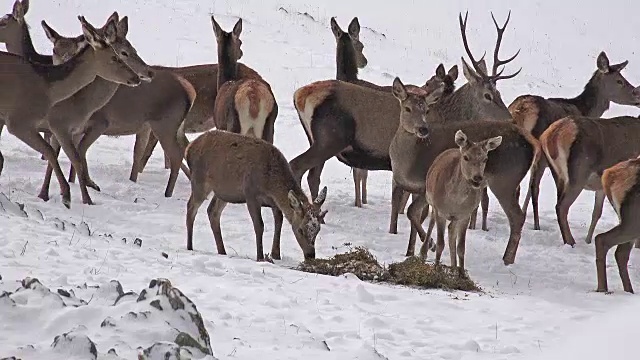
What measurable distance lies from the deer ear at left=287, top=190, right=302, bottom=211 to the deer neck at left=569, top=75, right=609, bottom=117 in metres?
6.38

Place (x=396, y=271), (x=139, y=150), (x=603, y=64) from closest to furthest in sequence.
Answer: (x=396, y=271)
(x=139, y=150)
(x=603, y=64)

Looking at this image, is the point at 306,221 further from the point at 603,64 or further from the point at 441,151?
the point at 603,64

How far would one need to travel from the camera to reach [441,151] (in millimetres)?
10609

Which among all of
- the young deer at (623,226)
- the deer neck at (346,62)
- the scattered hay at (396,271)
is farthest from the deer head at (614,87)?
the scattered hay at (396,271)

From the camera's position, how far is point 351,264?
8445 millimetres

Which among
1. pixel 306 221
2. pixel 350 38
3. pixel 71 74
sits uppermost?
pixel 350 38

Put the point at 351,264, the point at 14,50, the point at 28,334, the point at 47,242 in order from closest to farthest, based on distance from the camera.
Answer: the point at 28,334 < the point at 47,242 < the point at 351,264 < the point at 14,50

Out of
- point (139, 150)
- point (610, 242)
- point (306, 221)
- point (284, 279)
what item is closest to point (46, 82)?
point (139, 150)

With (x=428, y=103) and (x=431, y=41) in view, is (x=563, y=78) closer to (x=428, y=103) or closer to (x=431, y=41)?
(x=431, y=41)

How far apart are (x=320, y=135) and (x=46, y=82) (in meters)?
3.34

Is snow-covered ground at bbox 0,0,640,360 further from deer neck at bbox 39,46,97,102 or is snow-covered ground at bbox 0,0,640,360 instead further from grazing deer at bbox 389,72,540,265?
deer neck at bbox 39,46,97,102

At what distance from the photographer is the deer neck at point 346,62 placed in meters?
13.5

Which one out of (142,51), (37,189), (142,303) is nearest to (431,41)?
(142,51)

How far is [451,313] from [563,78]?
2425 centimetres
